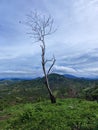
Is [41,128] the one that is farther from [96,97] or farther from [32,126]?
[96,97]

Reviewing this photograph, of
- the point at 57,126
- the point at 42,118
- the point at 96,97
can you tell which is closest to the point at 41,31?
the point at 96,97

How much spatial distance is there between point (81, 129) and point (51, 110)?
7.55m

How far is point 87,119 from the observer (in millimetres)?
19469

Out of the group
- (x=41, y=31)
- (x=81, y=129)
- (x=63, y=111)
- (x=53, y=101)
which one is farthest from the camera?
(x=41, y=31)

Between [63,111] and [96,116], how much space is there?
4035 mm

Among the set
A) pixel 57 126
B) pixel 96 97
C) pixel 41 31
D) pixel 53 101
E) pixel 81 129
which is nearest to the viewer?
pixel 81 129

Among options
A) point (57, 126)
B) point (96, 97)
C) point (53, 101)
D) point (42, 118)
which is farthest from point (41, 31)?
point (57, 126)

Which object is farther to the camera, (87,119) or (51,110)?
(51,110)

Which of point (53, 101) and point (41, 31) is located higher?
point (41, 31)

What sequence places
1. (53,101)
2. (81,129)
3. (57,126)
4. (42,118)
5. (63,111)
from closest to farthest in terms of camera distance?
(81,129), (57,126), (42,118), (63,111), (53,101)

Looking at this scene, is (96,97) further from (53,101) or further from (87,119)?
(87,119)

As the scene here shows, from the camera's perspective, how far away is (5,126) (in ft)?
67.5

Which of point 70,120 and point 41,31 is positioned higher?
point 41,31

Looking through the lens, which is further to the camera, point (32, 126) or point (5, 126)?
point (5, 126)
